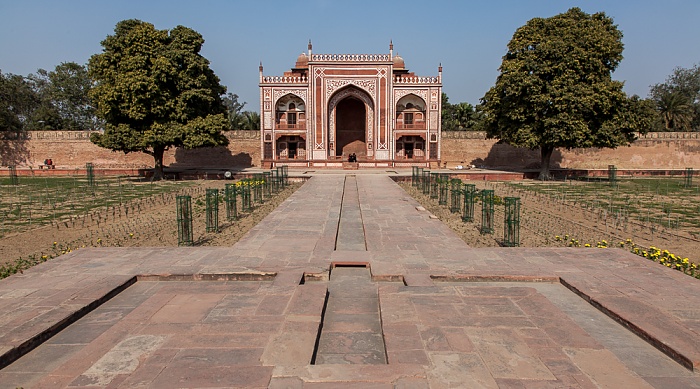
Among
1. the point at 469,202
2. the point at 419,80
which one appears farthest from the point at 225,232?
the point at 419,80

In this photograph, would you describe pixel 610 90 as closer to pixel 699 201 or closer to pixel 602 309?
pixel 699 201

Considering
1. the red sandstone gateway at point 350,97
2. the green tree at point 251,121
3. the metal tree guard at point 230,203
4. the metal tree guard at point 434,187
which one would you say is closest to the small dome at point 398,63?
the red sandstone gateway at point 350,97

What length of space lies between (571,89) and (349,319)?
19.0 metres

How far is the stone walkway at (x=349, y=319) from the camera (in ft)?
9.43

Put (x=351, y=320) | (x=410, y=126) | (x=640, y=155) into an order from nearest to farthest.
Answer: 1. (x=351, y=320)
2. (x=410, y=126)
3. (x=640, y=155)

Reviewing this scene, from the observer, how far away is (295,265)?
17.6ft

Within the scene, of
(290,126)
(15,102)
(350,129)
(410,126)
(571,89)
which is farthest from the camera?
(15,102)

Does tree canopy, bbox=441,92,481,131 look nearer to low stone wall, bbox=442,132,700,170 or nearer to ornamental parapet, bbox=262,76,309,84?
low stone wall, bbox=442,132,700,170

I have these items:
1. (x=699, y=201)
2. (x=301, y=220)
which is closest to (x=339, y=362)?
(x=301, y=220)

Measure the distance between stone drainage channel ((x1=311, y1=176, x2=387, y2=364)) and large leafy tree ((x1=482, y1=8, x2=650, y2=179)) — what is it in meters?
16.7

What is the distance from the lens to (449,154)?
3234 centimetres

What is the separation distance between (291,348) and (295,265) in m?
2.24

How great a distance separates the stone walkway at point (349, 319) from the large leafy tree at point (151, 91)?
48.5 ft

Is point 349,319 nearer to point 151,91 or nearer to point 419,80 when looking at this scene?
point 151,91
